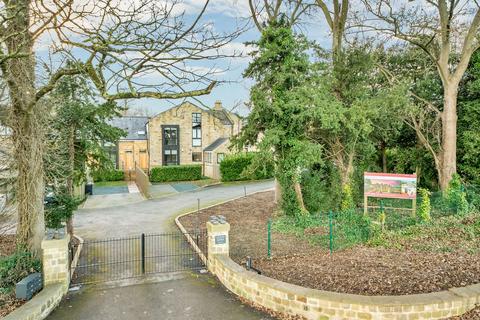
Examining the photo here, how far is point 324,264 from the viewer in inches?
380

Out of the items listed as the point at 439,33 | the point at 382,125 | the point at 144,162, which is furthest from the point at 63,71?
the point at 144,162

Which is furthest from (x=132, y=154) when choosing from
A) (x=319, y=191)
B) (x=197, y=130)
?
(x=319, y=191)

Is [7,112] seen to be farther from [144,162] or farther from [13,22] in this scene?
[144,162]

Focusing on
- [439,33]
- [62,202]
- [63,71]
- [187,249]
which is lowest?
[187,249]

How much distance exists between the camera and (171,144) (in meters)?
35.9

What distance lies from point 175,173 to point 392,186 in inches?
849

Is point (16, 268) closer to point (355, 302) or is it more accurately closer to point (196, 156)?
point (355, 302)

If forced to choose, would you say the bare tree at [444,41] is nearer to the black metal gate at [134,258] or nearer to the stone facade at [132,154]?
the black metal gate at [134,258]

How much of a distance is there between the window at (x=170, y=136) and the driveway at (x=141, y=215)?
10.3m

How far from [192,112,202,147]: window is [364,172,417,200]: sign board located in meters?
24.2

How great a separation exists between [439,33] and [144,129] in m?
29.1

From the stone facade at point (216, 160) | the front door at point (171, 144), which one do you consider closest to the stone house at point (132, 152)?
the front door at point (171, 144)

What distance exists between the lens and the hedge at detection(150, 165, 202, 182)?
31766 mm

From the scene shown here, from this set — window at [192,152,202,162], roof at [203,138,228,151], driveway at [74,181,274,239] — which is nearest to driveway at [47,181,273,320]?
driveway at [74,181,274,239]
